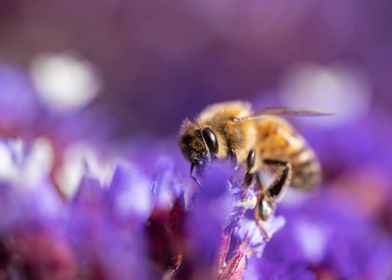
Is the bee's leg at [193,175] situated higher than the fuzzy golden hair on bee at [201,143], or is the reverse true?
the fuzzy golden hair on bee at [201,143]

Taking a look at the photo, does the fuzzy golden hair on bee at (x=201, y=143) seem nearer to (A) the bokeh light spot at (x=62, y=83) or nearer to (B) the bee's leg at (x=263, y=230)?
(B) the bee's leg at (x=263, y=230)

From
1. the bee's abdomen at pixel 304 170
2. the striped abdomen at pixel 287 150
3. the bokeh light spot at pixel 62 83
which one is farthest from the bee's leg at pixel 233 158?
the bokeh light spot at pixel 62 83

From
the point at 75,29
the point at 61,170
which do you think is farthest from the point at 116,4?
the point at 61,170

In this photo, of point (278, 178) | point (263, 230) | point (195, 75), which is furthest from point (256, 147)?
point (195, 75)

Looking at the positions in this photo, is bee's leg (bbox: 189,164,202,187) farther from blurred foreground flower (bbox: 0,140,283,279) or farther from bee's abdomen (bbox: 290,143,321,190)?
bee's abdomen (bbox: 290,143,321,190)

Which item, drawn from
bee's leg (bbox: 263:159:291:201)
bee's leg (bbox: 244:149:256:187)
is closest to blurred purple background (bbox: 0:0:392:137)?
bee's leg (bbox: 263:159:291:201)

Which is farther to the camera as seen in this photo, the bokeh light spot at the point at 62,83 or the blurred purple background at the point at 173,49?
the blurred purple background at the point at 173,49

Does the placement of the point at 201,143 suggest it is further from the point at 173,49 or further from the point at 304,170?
the point at 173,49

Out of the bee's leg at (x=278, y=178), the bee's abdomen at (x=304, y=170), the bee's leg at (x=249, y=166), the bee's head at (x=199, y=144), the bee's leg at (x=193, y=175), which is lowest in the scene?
the bee's abdomen at (x=304, y=170)
